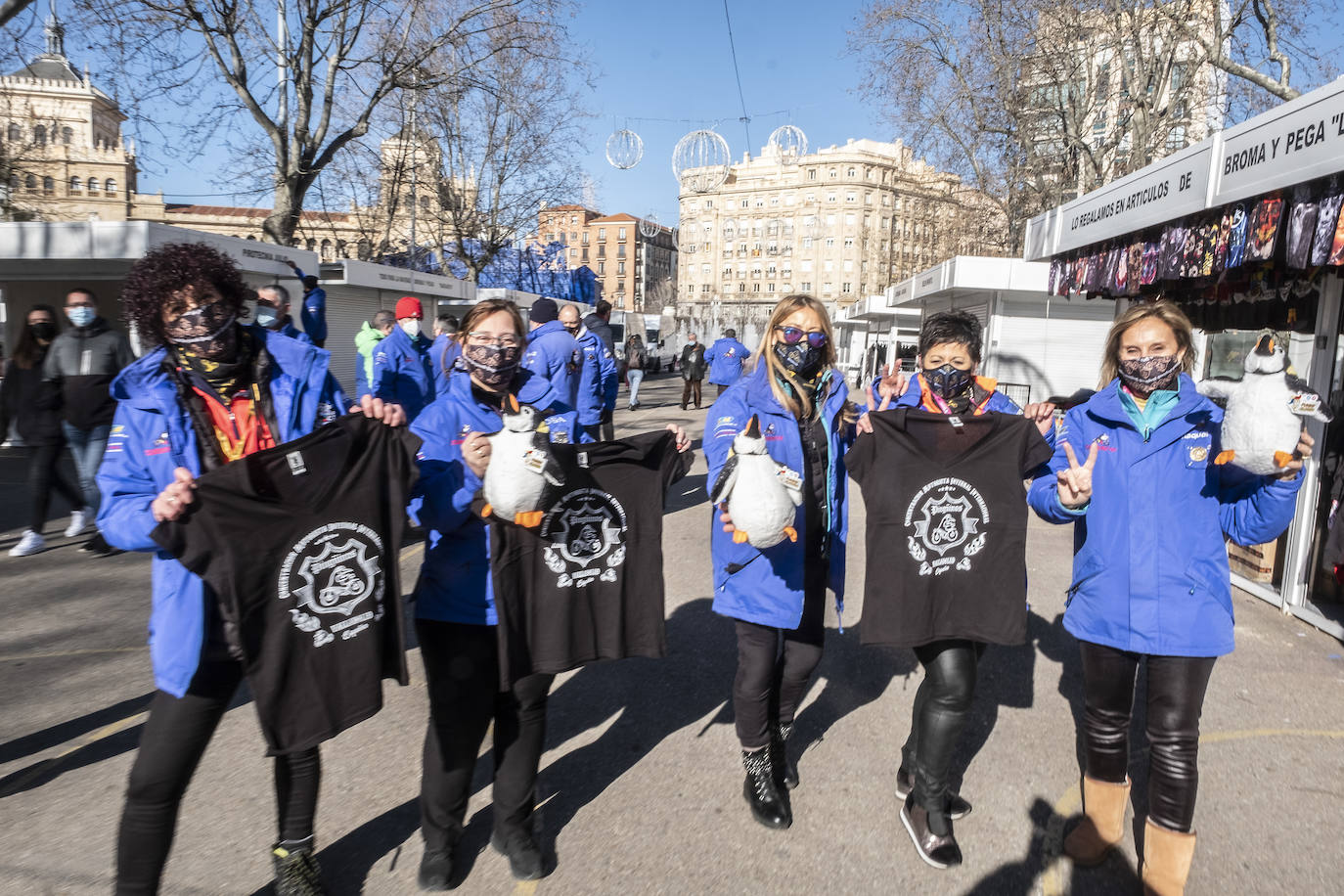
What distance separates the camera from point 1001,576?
117 inches

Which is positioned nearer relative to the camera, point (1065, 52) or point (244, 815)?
point (244, 815)

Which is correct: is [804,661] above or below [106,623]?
above

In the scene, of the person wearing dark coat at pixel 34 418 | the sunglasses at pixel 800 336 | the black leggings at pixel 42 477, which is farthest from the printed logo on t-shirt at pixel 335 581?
the black leggings at pixel 42 477

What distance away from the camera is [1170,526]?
9.03ft

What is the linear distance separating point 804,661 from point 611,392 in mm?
5877

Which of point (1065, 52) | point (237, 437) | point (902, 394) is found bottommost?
point (237, 437)

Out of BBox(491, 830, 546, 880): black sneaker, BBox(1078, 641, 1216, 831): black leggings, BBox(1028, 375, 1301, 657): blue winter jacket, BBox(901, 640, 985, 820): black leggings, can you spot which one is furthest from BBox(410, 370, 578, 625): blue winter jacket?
BBox(1078, 641, 1216, 831): black leggings

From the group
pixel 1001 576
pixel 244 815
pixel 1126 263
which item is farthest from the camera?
pixel 1126 263

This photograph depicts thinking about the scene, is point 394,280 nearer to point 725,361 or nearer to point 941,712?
point 725,361

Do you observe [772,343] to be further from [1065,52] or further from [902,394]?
[1065,52]

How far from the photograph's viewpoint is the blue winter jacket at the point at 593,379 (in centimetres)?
769

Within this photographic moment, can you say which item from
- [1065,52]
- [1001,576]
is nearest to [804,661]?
[1001,576]

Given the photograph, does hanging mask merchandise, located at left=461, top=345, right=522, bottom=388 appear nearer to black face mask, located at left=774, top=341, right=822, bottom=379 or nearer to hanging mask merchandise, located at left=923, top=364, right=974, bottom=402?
black face mask, located at left=774, top=341, right=822, bottom=379

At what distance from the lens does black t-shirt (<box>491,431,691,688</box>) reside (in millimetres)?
2758
